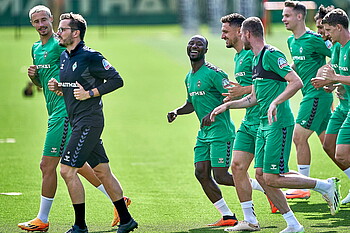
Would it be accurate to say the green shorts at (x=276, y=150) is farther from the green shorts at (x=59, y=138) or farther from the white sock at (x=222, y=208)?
the green shorts at (x=59, y=138)

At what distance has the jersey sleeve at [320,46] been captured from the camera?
11164mm

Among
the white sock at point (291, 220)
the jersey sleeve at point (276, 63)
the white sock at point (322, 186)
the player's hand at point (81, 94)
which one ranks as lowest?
the white sock at point (291, 220)

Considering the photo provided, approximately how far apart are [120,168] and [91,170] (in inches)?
151

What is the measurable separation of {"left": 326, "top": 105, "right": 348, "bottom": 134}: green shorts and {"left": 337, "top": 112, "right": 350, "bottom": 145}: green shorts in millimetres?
664

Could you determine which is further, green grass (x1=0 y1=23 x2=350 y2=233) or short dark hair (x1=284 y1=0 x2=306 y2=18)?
short dark hair (x1=284 y1=0 x2=306 y2=18)

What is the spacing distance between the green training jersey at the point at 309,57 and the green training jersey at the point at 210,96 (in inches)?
76.8

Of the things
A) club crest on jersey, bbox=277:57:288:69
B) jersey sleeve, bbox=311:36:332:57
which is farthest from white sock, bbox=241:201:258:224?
jersey sleeve, bbox=311:36:332:57

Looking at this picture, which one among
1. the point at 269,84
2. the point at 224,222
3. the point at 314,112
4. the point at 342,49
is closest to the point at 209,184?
the point at 224,222

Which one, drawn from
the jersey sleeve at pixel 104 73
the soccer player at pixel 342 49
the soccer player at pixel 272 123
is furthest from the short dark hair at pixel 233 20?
the jersey sleeve at pixel 104 73

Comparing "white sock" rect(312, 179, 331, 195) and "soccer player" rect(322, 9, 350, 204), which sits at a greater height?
"soccer player" rect(322, 9, 350, 204)

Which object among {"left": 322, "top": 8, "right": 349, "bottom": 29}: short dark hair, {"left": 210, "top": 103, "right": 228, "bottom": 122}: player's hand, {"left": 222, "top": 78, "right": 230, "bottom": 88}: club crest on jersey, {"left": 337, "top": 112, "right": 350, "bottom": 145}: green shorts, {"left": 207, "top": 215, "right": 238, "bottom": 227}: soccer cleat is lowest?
{"left": 207, "top": 215, "right": 238, "bottom": 227}: soccer cleat

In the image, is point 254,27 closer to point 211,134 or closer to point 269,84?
point 269,84

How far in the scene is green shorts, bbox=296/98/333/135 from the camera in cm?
1127

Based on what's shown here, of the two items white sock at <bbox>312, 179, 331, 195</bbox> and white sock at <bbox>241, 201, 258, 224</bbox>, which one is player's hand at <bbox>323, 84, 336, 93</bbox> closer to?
white sock at <bbox>312, 179, 331, 195</bbox>
